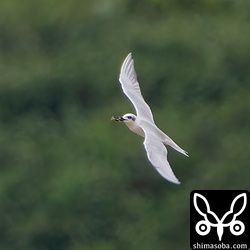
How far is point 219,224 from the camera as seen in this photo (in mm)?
12664

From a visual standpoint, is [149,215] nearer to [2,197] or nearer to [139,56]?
[2,197]

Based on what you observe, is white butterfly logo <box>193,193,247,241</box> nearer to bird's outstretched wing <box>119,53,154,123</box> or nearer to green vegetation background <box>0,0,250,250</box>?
bird's outstretched wing <box>119,53,154,123</box>

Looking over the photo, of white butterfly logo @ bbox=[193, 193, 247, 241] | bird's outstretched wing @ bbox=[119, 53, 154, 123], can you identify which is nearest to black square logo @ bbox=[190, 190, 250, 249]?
white butterfly logo @ bbox=[193, 193, 247, 241]

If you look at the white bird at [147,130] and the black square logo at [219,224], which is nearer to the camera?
the white bird at [147,130]

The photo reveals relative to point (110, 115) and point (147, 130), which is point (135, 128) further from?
point (110, 115)

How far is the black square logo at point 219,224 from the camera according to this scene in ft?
40.8

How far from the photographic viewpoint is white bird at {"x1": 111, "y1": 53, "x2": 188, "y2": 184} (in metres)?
10.6

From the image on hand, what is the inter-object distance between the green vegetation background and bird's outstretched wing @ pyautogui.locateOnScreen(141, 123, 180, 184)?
27.5 ft

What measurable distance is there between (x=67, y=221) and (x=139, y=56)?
207 inches

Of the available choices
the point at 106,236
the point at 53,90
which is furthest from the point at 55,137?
the point at 106,236

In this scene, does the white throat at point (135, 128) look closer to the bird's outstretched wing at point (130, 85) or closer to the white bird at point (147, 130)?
the white bird at point (147, 130)

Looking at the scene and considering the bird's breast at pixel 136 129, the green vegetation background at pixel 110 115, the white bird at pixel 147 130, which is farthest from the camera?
the green vegetation background at pixel 110 115

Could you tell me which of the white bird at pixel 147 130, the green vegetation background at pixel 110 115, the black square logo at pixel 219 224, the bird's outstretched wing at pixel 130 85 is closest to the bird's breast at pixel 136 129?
the white bird at pixel 147 130

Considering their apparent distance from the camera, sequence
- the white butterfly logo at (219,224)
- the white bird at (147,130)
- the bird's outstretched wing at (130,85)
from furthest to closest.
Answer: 1. the white butterfly logo at (219,224)
2. the bird's outstretched wing at (130,85)
3. the white bird at (147,130)
